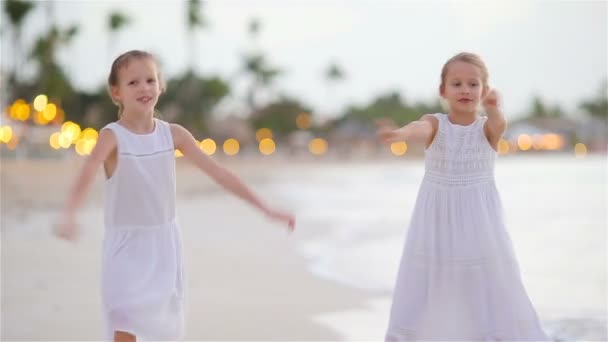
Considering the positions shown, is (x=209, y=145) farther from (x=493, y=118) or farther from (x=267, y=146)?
(x=493, y=118)

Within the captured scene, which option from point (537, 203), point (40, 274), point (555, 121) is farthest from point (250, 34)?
point (40, 274)

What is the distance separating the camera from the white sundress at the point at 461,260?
4.18 meters

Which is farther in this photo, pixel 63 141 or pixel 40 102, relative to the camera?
pixel 63 141

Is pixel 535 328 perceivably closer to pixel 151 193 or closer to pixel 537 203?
pixel 151 193

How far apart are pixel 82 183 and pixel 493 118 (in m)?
1.87

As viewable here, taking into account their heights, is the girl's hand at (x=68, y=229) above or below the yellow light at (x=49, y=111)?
below

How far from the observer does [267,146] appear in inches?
3324

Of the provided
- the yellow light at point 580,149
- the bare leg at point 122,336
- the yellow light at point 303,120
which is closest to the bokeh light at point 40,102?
the yellow light at point 303,120

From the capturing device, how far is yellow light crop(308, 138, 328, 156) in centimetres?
8944

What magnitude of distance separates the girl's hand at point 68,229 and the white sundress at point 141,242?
0.32 metres

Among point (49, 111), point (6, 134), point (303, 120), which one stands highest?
point (303, 120)

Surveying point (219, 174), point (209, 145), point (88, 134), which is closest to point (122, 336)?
point (219, 174)

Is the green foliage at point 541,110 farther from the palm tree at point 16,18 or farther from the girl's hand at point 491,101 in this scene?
the girl's hand at point 491,101

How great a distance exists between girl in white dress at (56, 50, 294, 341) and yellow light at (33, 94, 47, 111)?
177 feet
